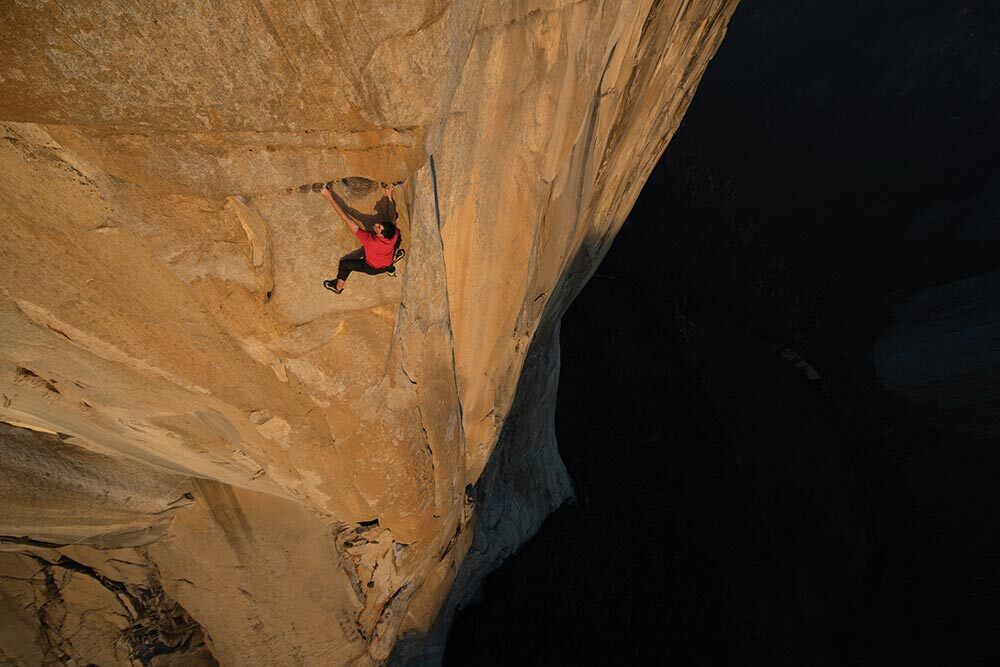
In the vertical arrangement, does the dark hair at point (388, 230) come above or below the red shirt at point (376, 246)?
above

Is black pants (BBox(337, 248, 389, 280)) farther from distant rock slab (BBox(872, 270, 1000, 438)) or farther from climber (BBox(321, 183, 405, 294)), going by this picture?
distant rock slab (BBox(872, 270, 1000, 438))

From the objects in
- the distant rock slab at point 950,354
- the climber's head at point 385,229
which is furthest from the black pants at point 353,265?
the distant rock slab at point 950,354

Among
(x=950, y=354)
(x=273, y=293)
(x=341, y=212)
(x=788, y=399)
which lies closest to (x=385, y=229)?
(x=341, y=212)

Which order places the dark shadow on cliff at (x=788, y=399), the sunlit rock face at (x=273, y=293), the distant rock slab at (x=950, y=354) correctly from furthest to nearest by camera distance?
the distant rock slab at (x=950, y=354), the dark shadow on cliff at (x=788, y=399), the sunlit rock face at (x=273, y=293)

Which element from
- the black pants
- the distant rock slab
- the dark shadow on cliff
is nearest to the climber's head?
the black pants

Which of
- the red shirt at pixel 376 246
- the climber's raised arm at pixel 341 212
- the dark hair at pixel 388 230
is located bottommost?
the red shirt at pixel 376 246

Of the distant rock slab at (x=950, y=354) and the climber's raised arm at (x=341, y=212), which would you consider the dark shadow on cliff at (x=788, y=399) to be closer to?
the distant rock slab at (x=950, y=354)

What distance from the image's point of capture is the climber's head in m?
1.82

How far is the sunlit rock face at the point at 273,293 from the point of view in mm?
1390

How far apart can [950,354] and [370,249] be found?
337 inches

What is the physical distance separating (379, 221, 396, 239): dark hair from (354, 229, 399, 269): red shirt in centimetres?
1

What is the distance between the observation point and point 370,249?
1837mm

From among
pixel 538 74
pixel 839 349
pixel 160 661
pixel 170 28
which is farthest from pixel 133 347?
pixel 839 349

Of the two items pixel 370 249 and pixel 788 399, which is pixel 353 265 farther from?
pixel 788 399
